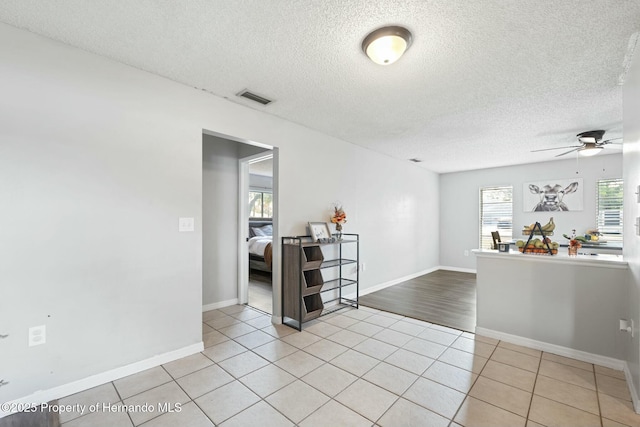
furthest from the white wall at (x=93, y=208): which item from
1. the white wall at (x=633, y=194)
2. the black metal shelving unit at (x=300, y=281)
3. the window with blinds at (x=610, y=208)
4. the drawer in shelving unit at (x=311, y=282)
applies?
the window with blinds at (x=610, y=208)

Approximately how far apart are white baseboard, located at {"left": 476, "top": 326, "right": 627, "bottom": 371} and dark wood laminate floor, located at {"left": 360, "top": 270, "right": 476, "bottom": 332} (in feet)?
0.76

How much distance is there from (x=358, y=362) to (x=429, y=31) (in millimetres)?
2542

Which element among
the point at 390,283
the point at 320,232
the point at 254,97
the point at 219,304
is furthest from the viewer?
the point at 390,283

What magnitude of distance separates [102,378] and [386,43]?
3.09 m

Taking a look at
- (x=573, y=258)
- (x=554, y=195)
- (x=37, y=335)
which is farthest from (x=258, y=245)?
(x=554, y=195)

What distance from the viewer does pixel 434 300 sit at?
427cm

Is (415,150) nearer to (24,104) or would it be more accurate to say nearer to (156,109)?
(156,109)

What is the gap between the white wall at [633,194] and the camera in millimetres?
1866

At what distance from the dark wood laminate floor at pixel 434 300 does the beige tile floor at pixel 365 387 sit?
0.61 meters

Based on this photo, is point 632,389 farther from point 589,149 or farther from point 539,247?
→ point 589,149

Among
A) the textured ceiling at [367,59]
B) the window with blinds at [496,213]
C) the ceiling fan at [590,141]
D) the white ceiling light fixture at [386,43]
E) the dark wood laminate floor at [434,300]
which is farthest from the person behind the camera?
the window with blinds at [496,213]

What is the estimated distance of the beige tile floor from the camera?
1737 millimetres

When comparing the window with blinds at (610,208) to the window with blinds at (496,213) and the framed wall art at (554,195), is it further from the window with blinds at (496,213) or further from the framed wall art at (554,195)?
the window with blinds at (496,213)

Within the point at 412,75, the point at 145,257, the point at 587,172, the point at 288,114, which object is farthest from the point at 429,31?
the point at 587,172
